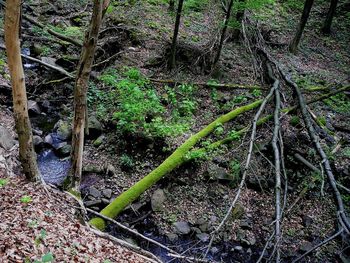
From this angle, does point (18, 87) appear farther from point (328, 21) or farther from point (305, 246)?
point (328, 21)

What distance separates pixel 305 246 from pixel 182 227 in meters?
2.89

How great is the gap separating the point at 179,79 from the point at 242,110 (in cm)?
299

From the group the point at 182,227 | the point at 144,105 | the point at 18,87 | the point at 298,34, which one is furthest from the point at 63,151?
the point at 298,34

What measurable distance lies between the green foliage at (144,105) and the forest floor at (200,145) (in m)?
0.09

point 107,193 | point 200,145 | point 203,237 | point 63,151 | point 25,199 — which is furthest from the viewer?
point 200,145

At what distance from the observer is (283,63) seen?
45.0ft

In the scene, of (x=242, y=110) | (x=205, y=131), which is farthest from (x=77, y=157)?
(x=242, y=110)

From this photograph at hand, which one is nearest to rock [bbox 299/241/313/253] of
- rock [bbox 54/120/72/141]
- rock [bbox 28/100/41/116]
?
rock [bbox 54/120/72/141]

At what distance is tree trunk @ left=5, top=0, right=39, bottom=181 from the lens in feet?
14.9

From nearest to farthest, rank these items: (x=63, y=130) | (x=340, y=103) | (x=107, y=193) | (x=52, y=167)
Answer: (x=107, y=193) < (x=52, y=167) < (x=63, y=130) < (x=340, y=103)

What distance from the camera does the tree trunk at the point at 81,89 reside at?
5664mm

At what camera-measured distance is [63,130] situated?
31.7 ft

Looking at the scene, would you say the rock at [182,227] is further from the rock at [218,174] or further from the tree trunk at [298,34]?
the tree trunk at [298,34]

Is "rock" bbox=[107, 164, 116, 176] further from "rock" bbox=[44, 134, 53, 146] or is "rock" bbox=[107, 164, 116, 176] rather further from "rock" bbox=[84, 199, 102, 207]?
"rock" bbox=[44, 134, 53, 146]
